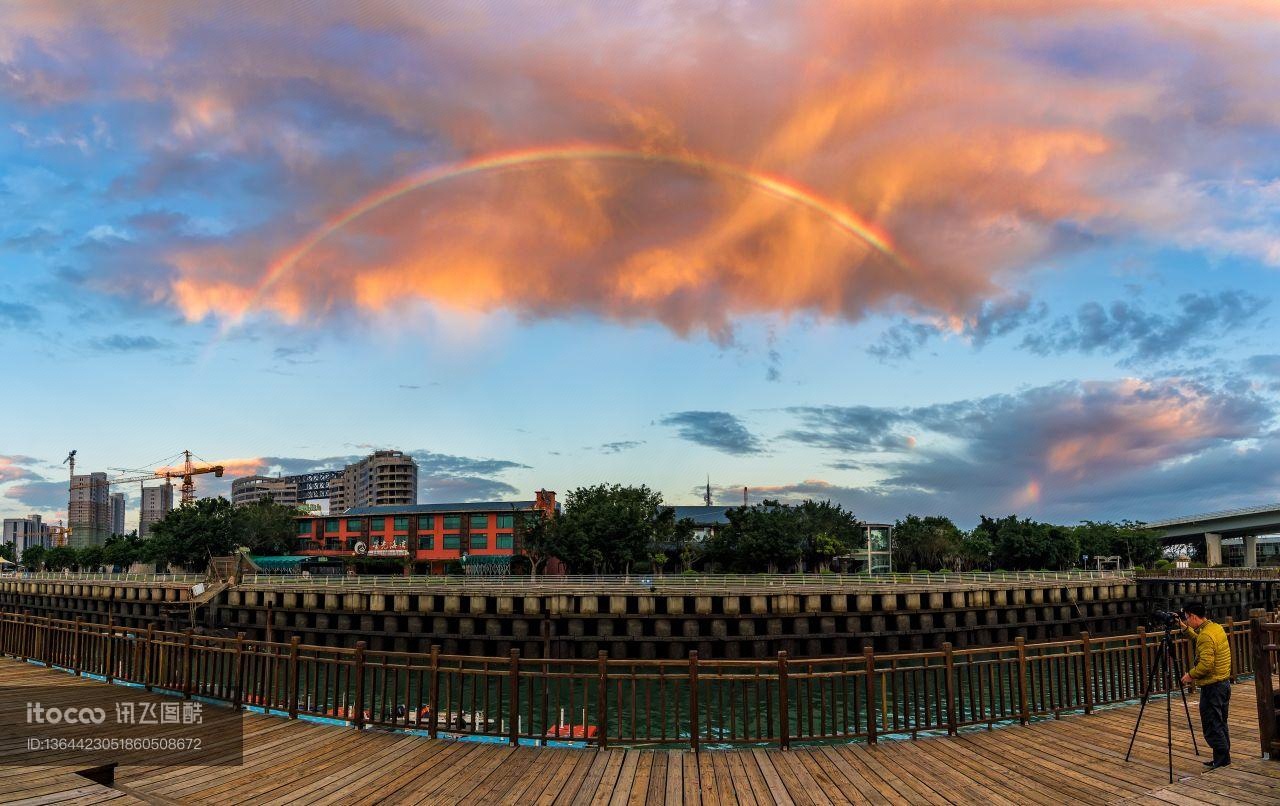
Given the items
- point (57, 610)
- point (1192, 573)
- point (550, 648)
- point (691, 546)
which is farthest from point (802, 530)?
point (57, 610)

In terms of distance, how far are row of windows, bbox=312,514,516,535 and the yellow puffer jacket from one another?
308ft

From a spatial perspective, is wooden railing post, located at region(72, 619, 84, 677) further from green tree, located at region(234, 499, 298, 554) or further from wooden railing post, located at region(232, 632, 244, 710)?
green tree, located at region(234, 499, 298, 554)

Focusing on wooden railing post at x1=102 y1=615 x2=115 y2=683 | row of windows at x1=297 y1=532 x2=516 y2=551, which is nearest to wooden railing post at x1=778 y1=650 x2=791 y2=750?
wooden railing post at x1=102 y1=615 x2=115 y2=683

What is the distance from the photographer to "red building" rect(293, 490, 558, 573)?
10250 cm

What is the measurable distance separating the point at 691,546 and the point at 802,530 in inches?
527

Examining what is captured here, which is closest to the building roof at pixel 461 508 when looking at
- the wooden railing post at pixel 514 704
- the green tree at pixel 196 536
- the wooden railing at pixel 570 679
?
the green tree at pixel 196 536

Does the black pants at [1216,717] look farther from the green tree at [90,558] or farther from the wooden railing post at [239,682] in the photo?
the green tree at [90,558]

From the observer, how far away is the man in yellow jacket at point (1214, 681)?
34.8 ft

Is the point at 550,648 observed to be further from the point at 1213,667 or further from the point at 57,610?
the point at 57,610

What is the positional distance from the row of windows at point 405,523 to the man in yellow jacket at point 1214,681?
308ft

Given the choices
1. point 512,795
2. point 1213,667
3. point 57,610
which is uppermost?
point 1213,667

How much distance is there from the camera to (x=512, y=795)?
407 inches

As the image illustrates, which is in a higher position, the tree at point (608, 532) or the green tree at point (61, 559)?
the tree at point (608, 532)

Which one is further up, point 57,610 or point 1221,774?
point 1221,774
